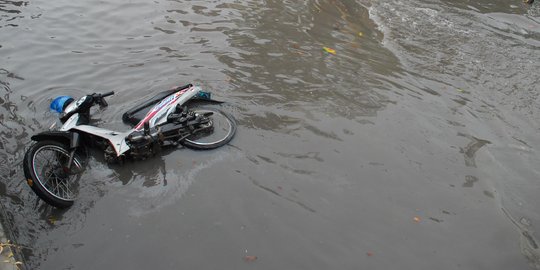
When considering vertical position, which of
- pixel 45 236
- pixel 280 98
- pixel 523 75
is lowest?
pixel 45 236

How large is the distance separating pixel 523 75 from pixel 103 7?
921 centimetres

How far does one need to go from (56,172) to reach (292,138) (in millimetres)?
3093

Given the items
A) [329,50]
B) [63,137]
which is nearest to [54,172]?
[63,137]

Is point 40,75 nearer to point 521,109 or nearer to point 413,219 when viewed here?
point 413,219

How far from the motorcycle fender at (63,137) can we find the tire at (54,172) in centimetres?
10

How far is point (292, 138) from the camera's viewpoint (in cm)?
620

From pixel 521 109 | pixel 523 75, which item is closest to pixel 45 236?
pixel 521 109

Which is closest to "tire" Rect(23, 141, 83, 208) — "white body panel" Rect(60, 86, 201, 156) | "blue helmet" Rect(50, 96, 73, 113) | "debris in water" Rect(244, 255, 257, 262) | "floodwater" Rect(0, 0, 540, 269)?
"floodwater" Rect(0, 0, 540, 269)

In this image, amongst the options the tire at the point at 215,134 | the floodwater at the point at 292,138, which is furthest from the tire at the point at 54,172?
the tire at the point at 215,134

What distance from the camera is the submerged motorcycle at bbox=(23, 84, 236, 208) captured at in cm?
498

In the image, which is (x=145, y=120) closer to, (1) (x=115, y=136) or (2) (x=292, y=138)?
(1) (x=115, y=136)

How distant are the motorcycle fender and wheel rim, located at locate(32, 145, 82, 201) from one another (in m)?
0.15

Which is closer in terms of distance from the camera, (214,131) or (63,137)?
(63,137)

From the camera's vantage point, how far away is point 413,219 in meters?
5.01
